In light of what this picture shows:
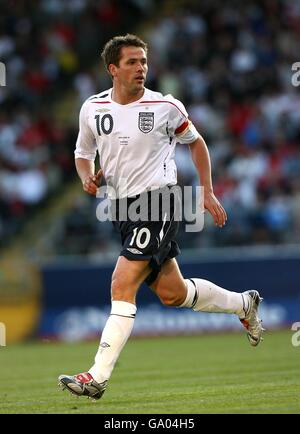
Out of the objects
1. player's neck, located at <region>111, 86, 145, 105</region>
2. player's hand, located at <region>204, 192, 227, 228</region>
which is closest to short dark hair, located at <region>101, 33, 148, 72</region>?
player's neck, located at <region>111, 86, 145, 105</region>

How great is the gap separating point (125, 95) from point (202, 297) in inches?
70.0

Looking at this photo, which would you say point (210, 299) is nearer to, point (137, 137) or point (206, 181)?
point (206, 181)

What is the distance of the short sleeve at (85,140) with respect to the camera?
27.6 feet

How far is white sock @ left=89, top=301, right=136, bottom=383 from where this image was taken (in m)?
7.66

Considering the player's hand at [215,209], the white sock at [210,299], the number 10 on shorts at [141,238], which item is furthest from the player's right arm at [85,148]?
the white sock at [210,299]

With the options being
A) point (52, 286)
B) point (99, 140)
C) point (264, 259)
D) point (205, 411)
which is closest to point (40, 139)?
point (52, 286)

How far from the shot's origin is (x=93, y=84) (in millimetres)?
22672

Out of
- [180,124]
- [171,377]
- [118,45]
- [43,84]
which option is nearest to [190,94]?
[43,84]

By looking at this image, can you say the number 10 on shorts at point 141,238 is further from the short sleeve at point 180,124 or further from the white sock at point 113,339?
the short sleeve at point 180,124

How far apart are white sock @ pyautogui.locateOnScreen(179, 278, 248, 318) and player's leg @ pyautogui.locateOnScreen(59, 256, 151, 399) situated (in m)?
0.71

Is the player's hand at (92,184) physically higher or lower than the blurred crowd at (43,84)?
lower

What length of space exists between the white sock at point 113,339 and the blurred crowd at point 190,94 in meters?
9.60

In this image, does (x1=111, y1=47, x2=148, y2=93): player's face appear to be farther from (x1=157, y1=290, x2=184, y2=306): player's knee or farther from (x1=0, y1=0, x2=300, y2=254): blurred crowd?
(x1=0, y1=0, x2=300, y2=254): blurred crowd

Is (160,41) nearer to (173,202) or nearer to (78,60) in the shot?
(78,60)
